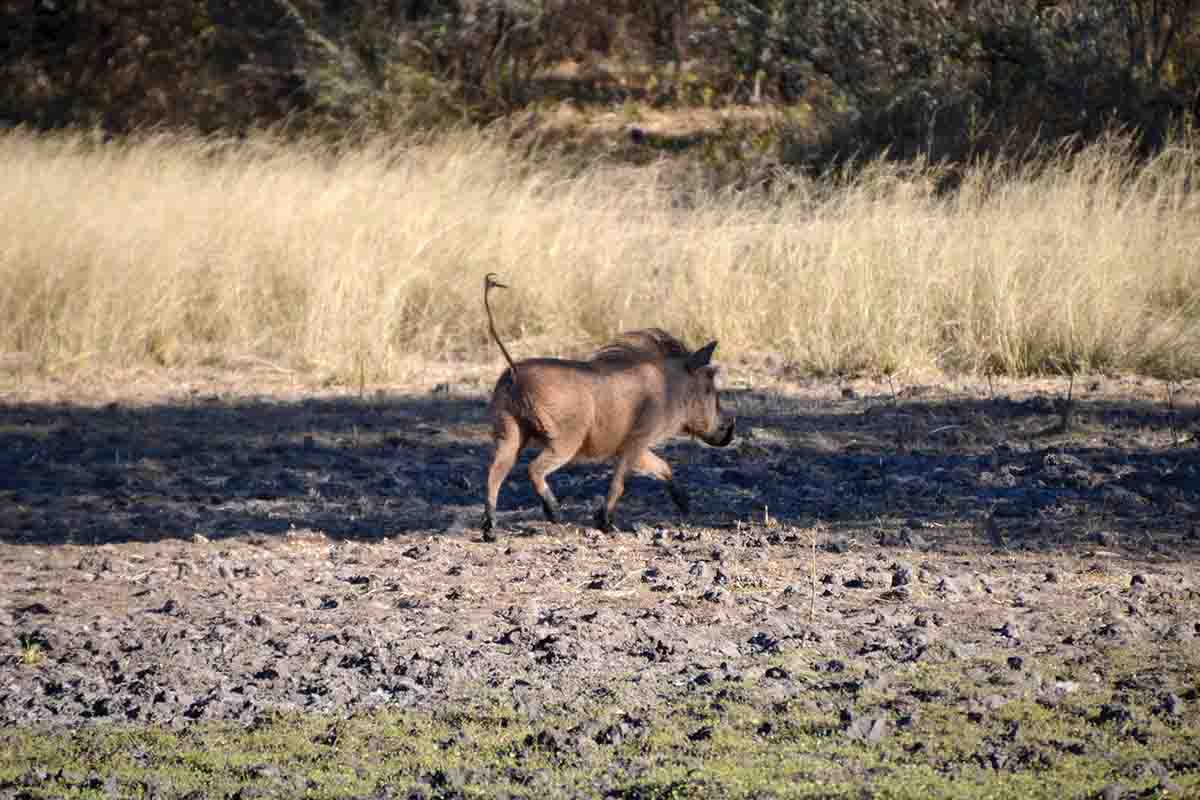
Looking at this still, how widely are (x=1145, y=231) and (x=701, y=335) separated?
8.48 feet

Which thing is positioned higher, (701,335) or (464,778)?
(464,778)

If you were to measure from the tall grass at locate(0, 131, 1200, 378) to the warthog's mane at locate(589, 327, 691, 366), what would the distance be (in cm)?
278

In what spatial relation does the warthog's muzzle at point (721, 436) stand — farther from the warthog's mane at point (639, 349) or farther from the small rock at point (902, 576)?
the small rock at point (902, 576)

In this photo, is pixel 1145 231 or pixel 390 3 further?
pixel 390 3

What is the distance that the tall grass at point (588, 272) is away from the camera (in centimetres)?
859

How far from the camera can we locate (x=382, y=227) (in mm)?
10023

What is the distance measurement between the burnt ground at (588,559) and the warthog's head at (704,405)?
27 cm

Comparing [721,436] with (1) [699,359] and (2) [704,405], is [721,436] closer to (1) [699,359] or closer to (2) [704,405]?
(2) [704,405]

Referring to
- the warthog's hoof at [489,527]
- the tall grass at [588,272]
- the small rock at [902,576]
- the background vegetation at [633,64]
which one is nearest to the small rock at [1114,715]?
the small rock at [902,576]

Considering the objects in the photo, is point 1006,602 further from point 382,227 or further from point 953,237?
point 382,227

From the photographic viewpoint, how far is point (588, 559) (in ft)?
16.9

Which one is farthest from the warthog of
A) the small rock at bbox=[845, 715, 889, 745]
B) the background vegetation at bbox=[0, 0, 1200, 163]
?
the background vegetation at bbox=[0, 0, 1200, 163]

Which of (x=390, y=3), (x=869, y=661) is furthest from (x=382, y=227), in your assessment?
(x=390, y=3)

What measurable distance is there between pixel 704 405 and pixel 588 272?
13.3ft
